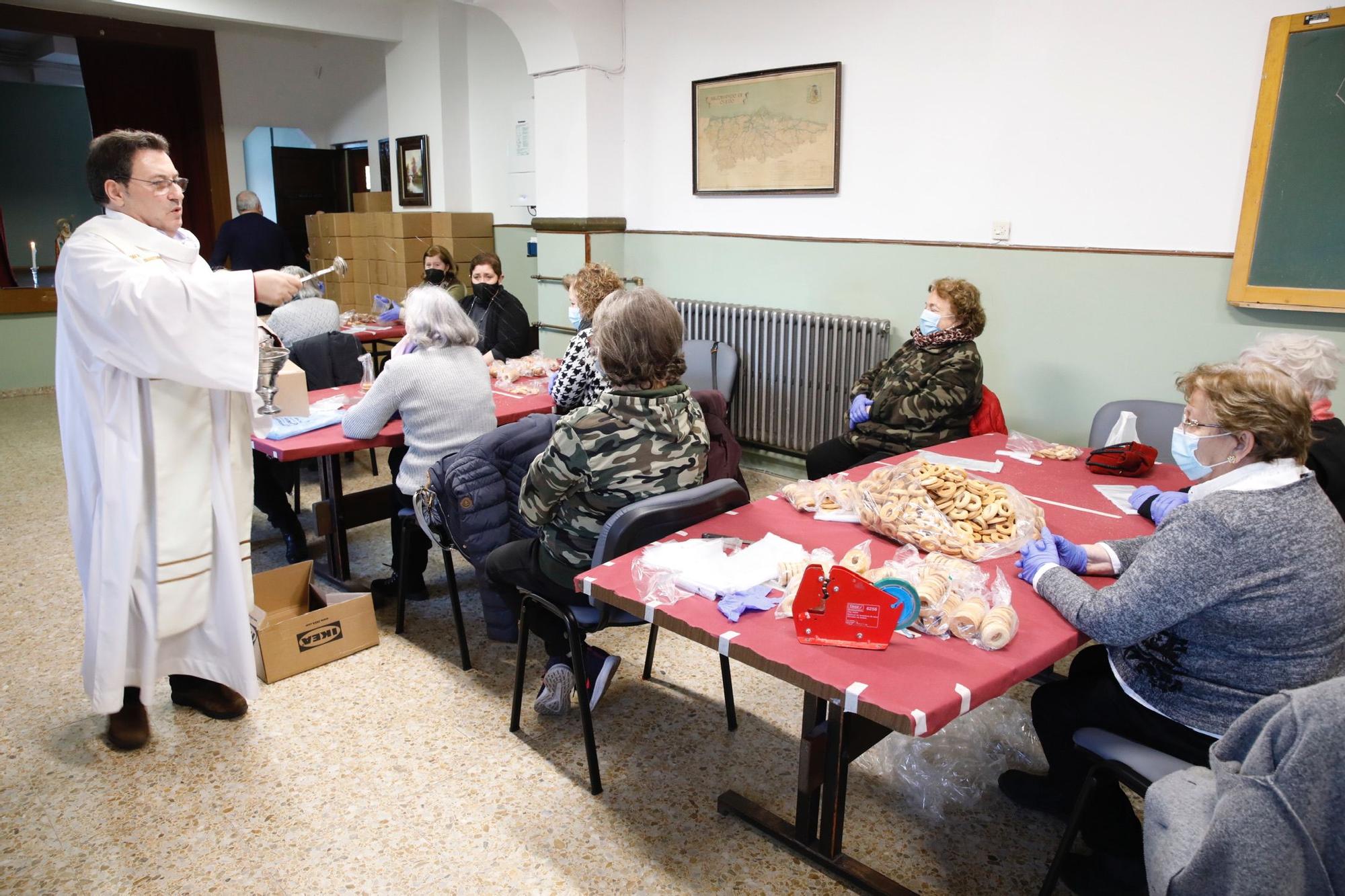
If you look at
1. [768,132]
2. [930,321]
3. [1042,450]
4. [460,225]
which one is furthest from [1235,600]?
[460,225]

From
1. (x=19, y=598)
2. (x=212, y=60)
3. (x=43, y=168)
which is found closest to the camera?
(x=19, y=598)

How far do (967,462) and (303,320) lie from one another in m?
3.46

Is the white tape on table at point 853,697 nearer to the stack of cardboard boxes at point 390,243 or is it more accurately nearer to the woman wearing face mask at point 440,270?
the woman wearing face mask at point 440,270

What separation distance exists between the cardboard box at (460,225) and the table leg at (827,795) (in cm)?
608

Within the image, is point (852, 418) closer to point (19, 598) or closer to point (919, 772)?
point (919, 772)

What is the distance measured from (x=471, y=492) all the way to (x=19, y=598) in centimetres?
214

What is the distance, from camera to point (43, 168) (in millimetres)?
9523

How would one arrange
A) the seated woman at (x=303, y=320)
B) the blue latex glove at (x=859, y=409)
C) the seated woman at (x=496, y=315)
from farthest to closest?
the seated woman at (x=496, y=315) → the seated woman at (x=303, y=320) → the blue latex glove at (x=859, y=409)

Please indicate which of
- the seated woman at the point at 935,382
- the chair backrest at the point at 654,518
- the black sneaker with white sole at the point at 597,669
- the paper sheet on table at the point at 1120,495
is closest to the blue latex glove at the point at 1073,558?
the paper sheet on table at the point at 1120,495

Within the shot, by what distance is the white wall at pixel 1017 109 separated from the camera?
3484 millimetres

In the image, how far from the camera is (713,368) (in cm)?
473

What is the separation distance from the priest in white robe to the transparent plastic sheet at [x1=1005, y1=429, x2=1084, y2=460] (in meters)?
2.40

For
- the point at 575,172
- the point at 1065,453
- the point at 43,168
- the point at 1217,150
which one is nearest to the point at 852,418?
the point at 1065,453

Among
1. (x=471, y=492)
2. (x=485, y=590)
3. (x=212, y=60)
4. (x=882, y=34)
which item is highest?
(x=212, y=60)
